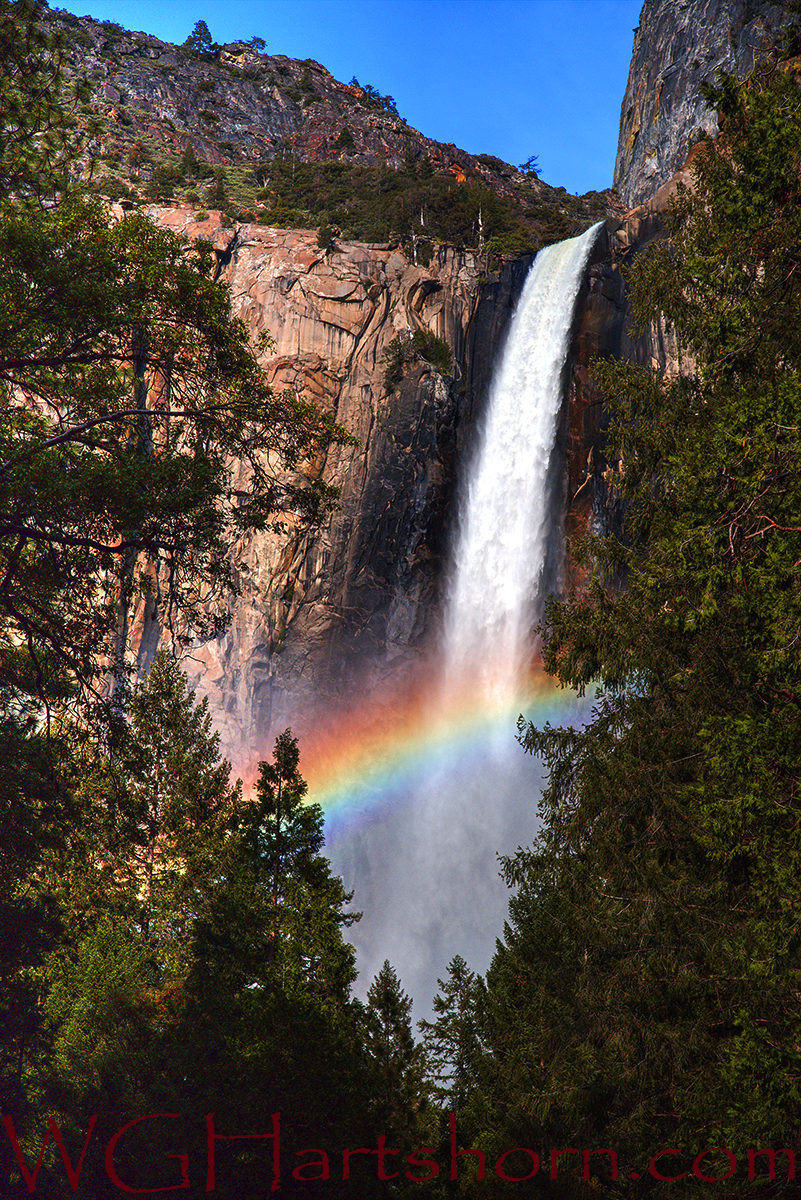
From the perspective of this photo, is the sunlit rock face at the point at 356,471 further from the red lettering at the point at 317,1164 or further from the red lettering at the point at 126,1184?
the red lettering at the point at 317,1164

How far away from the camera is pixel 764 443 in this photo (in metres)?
6.16

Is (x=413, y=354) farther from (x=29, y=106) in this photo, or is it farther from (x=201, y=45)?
(x=201, y=45)

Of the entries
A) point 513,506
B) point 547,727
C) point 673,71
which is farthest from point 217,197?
point 547,727

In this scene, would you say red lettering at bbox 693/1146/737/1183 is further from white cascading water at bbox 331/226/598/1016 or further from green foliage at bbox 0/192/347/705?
white cascading water at bbox 331/226/598/1016

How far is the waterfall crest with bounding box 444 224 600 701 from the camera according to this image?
34.7 metres

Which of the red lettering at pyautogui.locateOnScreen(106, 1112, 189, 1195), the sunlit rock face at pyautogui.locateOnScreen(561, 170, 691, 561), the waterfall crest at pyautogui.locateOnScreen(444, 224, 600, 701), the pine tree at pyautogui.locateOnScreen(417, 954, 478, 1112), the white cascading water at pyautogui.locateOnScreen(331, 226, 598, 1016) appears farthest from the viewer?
the waterfall crest at pyautogui.locateOnScreen(444, 224, 600, 701)

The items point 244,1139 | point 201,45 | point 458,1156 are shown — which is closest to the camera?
point 244,1139

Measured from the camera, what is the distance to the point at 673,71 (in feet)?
175

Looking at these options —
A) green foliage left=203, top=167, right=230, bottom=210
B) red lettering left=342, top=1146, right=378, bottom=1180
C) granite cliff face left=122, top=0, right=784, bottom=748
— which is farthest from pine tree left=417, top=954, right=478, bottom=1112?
green foliage left=203, top=167, right=230, bottom=210

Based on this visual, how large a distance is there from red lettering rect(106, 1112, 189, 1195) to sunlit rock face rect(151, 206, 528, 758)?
24.2m

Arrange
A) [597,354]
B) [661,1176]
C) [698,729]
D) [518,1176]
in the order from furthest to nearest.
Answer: [597,354]
[518,1176]
[698,729]
[661,1176]

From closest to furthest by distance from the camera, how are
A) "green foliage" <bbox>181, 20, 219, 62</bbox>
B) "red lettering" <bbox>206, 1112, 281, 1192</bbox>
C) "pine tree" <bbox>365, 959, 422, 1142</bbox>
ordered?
"red lettering" <bbox>206, 1112, 281, 1192</bbox> < "pine tree" <bbox>365, 959, 422, 1142</bbox> < "green foliage" <bbox>181, 20, 219, 62</bbox>

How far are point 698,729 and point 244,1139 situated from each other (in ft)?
33.7

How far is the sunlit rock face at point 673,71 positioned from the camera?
46.2 metres
